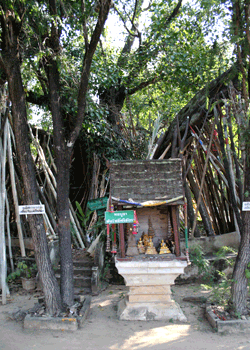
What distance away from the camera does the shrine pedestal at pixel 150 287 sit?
14.9 feet

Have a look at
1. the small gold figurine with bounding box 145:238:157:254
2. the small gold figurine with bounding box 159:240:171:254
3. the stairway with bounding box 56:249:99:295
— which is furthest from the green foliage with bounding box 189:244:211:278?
the stairway with bounding box 56:249:99:295

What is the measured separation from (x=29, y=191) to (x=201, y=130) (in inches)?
159

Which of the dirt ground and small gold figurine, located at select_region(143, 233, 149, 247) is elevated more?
small gold figurine, located at select_region(143, 233, 149, 247)

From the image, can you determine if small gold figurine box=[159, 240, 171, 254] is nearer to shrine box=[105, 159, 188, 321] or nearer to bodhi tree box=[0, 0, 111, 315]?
shrine box=[105, 159, 188, 321]

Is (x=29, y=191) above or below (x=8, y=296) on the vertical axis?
above

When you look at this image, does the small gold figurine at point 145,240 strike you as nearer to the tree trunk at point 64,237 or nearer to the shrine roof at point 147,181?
Result: the shrine roof at point 147,181

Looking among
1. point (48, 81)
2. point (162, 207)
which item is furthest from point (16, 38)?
point (162, 207)

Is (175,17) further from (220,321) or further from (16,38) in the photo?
(220,321)

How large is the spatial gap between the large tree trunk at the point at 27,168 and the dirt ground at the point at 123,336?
0.49 metres

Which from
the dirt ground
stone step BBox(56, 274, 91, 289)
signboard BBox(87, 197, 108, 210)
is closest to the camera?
the dirt ground

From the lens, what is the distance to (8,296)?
18.6 ft

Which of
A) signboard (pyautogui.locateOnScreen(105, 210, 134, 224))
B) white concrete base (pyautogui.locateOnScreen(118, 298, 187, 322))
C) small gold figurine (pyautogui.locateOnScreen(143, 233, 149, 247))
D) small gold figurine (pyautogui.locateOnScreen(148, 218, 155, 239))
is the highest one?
signboard (pyautogui.locateOnScreen(105, 210, 134, 224))

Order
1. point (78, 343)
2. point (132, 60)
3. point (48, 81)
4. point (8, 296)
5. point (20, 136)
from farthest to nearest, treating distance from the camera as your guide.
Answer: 1. point (132, 60)
2. point (8, 296)
3. point (48, 81)
4. point (20, 136)
5. point (78, 343)

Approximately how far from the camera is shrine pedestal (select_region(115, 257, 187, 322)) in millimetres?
4527
